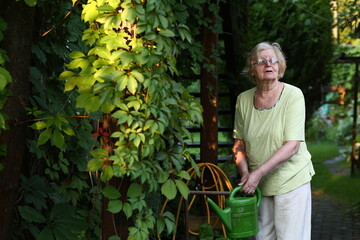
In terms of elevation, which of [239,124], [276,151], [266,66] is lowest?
[276,151]

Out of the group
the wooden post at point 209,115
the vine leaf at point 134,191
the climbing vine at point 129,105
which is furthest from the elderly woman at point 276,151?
the wooden post at point 209,115

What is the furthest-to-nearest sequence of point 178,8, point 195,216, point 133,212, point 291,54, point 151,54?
point 291,54 < point 195,216 < point 178,8 < point 133,212 < point 151,54

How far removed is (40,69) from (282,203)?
1443mm

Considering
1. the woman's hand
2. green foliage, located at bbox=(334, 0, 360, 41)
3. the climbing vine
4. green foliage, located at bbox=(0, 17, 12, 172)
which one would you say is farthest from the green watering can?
green foliage, located at bbox=(334, 0, 360, 41)

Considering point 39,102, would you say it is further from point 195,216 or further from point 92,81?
point 195,216

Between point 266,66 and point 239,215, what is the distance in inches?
31.7

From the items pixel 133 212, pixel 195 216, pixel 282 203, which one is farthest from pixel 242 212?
pixel 195 216

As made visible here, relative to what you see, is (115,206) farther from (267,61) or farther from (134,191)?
(267,61)

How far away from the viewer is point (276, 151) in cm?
354

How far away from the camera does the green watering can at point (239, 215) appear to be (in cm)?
341

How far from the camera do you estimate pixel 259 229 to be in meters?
3.75

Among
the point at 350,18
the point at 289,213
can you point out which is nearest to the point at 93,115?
the point at 289,213

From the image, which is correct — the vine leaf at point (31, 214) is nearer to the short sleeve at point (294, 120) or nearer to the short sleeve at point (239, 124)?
the short sleeve at point (239, 124)

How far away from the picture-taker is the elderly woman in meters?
3.51
